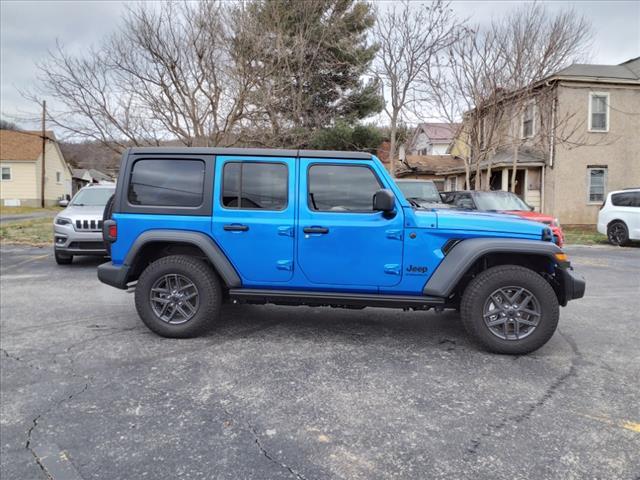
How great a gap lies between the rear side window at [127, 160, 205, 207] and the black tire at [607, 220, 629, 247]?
13.3 meters

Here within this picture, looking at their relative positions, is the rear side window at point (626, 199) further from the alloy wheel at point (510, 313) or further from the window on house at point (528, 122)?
the alloy wheel at point (510, 313)

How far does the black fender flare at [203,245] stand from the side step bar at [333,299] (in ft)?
0.53

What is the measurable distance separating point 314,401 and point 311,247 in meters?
1.48

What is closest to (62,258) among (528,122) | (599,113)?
(528,122)

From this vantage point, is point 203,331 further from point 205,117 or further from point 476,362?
point 205,117

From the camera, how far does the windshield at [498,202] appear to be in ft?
36.4

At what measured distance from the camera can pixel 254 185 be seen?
439 centimetres

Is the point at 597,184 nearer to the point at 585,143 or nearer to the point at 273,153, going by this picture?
the point at 585,143

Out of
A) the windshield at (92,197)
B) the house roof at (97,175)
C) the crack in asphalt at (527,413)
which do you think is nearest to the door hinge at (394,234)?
the crack in asphalt at (527,413)

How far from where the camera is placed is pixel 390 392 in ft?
11.0

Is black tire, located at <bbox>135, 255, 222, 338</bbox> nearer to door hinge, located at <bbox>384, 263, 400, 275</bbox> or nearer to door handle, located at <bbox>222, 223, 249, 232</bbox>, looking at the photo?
door handle, located at <bbox>222, 223, 249, 232</bbox>

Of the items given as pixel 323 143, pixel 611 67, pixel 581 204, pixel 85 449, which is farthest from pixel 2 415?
pixel 611 67

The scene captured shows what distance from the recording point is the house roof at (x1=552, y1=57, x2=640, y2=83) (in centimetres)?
1858

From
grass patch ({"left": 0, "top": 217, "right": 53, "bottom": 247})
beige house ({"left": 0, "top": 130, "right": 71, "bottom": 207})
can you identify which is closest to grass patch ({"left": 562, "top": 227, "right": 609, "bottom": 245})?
grass patch ({"left": 0, "top": 217, "right": 53, "bottom": 247})
